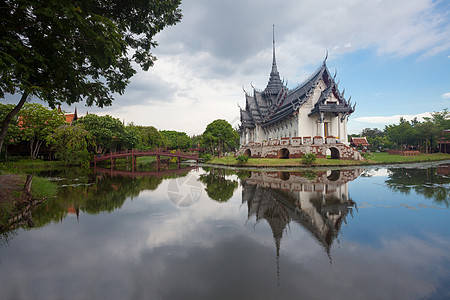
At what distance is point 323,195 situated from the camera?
30.7 feet

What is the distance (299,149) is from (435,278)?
→ 2337 cm

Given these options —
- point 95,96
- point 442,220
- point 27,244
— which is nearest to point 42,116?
point 95,96

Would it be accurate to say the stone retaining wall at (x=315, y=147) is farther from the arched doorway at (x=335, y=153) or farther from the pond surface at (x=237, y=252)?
the pond surface at (x=237, y=252)

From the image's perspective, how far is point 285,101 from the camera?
118 ft

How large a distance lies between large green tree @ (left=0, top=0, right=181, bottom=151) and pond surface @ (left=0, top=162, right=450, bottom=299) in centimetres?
421

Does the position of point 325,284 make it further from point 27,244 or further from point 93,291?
point 27,244

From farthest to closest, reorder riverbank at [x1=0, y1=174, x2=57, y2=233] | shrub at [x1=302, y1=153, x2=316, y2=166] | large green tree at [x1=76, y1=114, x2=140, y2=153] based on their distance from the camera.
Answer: large green tree at [x1=76, y1=114, x2=140, y2=153], shrub at [x1=302, y1=153, x2=316, y2=166], riverbank at [x1=0, y1=174, x2=57, y2=233]

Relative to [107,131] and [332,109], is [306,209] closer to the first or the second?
[332,109]

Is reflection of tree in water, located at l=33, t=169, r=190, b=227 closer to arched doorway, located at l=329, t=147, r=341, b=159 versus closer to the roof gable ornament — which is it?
arched doorway, located at l=329, t=147, r=341, b=159

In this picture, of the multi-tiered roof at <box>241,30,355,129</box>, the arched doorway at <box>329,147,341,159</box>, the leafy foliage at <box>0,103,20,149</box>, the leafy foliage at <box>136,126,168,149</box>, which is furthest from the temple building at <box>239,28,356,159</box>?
the leafy foliage at <box>136,126,168,149</box>

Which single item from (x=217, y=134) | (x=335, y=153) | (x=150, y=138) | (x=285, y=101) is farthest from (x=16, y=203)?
(x=150, y=138)

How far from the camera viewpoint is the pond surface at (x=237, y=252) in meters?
3.23

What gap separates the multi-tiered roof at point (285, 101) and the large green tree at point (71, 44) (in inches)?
905

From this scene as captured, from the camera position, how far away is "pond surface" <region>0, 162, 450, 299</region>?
323 centimetres
